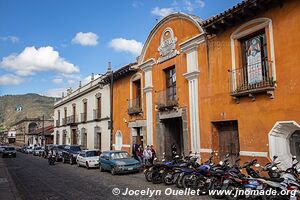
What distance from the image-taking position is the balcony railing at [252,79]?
11.0 m

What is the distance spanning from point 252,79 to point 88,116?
2145 cm

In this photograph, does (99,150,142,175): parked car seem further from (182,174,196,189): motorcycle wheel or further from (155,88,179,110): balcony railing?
(182,174,196,189): motorcycle wheel

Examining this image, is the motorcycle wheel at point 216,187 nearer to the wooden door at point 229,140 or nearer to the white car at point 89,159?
the wooden door at point 229,140

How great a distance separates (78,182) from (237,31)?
9.75 meters

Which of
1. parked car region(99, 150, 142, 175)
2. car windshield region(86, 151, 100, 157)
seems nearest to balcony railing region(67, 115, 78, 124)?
car windshield region(86, 151, 100, 157)

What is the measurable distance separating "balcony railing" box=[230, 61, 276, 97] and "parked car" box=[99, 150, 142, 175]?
678 centimetres

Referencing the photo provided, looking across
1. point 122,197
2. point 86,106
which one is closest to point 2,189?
point 122,197

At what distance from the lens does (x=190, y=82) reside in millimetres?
15375

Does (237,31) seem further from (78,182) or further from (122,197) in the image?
(78,182)

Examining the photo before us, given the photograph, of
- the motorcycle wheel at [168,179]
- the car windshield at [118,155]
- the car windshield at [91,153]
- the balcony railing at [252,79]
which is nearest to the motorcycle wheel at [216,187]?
the motorcycle wheel at [168,179]

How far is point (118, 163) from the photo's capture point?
613 inches

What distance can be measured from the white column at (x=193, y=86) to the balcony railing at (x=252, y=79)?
8.62 feet

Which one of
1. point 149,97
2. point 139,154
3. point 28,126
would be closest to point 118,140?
point 139,154

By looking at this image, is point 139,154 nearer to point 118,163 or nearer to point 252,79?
point 118,163
